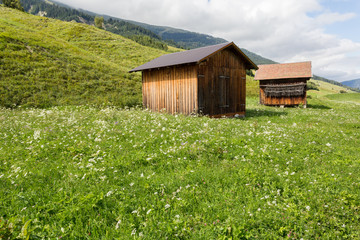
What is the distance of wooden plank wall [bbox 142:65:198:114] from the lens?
667 inches

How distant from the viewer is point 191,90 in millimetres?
16953

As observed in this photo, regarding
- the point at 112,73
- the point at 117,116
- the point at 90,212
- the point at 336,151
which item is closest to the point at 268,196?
the point at 90,212

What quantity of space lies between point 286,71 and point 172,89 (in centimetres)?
2153

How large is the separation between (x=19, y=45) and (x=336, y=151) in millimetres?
41660

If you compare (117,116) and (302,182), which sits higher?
(117,116)

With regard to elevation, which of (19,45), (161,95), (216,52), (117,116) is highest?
(19,45)

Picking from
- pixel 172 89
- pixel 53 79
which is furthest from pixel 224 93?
pixel 53 79

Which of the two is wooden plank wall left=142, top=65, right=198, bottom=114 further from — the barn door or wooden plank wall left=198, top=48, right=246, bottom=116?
the barn door

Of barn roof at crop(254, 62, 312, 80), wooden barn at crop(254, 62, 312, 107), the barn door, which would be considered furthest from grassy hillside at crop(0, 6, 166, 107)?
barn roof at crop(254, 62, 312, 80)

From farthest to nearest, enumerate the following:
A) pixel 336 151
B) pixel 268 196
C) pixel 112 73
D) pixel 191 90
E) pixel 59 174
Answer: pixel 112 73
pixel 191 90
pixel 336 151
pixel 59 174
pixel 268 196

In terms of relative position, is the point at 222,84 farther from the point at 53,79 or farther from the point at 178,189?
Result: the point at 53,79

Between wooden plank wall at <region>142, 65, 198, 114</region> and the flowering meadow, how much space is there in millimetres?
9191

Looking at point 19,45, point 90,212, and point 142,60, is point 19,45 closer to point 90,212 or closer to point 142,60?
point 142,60

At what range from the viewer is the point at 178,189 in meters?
4.81
